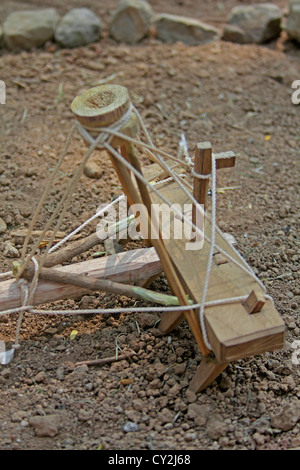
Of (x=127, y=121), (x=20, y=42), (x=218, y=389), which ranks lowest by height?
(x=218, y=389)

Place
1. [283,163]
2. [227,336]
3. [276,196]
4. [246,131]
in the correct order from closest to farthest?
[227,336] → [276,196] → [283,163] → [246,131]

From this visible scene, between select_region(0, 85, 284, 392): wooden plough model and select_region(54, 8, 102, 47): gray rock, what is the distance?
261cm

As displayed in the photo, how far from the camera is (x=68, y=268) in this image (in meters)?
2.32

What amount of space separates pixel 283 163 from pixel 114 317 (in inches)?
66.2

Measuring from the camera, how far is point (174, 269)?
2.17m

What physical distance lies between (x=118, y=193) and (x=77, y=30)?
2.12 m

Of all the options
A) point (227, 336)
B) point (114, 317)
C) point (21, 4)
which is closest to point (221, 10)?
point (21, 4)

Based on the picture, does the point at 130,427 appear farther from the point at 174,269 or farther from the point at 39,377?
the point at 174,269

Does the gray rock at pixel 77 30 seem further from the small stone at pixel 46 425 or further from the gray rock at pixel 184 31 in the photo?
the small stone at pixel 46 425

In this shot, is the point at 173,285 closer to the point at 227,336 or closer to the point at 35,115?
the point at 227,336

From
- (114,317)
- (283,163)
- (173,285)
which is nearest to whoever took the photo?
(173,285)
